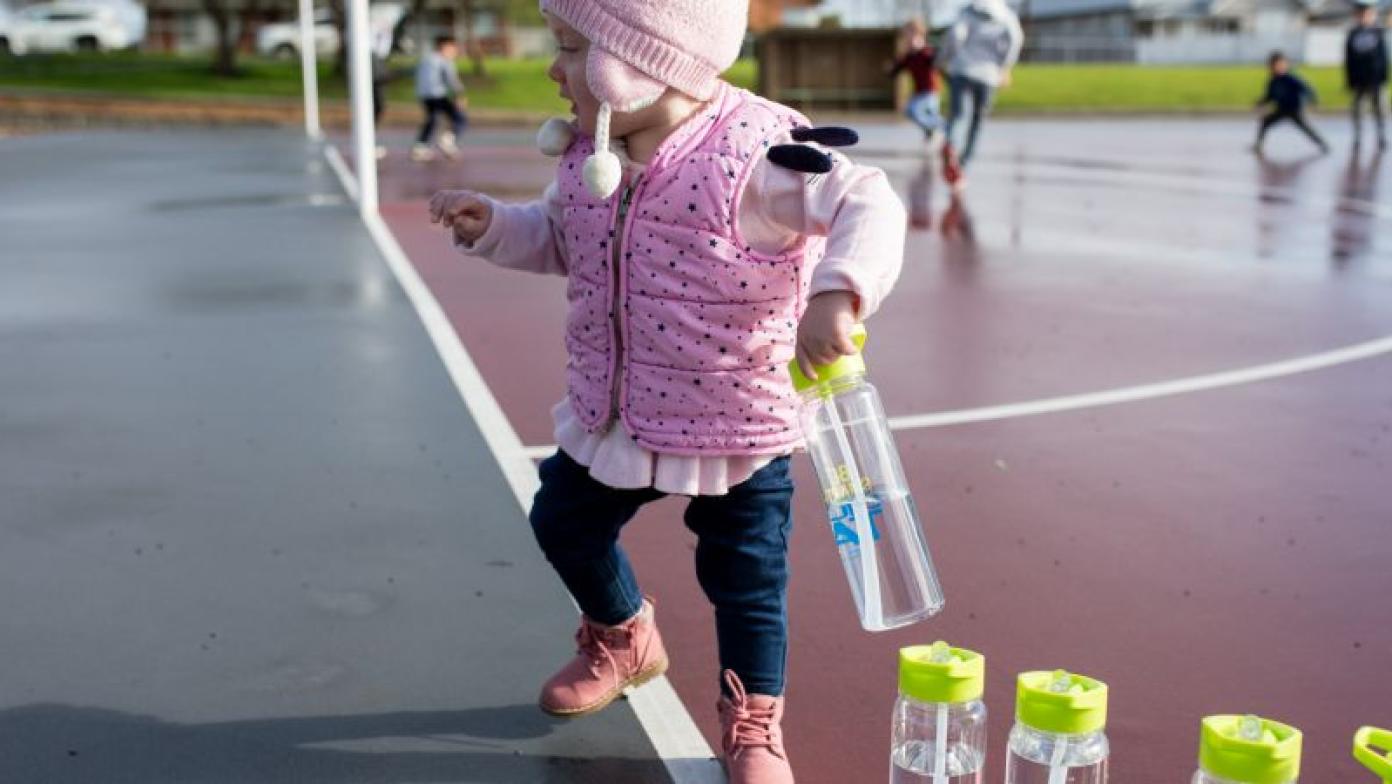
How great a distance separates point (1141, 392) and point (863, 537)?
15.3 ft

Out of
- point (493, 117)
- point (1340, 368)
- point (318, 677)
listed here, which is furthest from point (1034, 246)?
point (493, 117)

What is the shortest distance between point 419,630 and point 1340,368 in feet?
17.5

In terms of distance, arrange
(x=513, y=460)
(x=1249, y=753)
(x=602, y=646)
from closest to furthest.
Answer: (x=1249, y=753)
(x=602, y=646)
(x=513, y=460)

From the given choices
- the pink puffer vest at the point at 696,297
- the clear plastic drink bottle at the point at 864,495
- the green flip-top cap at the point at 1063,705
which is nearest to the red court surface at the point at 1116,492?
the clear plastic drink bottle at the point at 864,495

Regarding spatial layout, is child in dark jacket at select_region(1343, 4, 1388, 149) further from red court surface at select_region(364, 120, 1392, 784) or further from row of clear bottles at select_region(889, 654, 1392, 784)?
row of clear bottles at select_region(889, 654, 1392, 784)

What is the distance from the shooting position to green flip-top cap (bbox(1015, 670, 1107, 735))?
2.76m

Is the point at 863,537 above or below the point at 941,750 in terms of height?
above

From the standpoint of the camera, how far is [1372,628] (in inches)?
172

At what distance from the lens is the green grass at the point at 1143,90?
38.2 meters

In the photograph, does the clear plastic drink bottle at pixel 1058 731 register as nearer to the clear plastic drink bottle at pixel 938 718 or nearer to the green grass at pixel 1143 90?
the clear plastic drink bottle at pixel 938 718

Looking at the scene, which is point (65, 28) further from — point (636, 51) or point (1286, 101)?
point (636, 51)

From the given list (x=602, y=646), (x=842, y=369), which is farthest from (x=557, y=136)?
(x=602, y=646)

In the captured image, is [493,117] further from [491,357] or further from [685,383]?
[685,383]

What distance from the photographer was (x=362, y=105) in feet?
51.5
